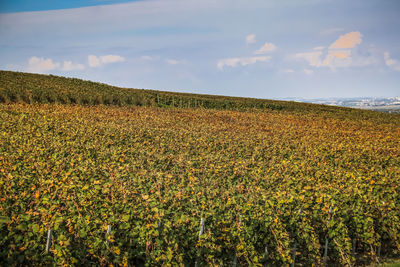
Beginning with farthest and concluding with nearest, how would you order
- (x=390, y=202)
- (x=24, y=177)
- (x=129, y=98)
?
(x=129, y=98) < (x=390, y=202) < (x=24, y=177)

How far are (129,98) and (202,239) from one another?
36.6 metres

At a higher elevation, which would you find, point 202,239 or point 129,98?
point 129,98

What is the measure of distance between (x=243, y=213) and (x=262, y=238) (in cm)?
73

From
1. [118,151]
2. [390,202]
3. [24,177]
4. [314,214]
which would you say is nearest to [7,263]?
[24,177]

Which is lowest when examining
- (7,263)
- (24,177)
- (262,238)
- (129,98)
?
(262,238)

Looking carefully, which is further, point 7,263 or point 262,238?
point 262,238

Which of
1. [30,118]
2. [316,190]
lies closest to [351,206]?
[316,190]

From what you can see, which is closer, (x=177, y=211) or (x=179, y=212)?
(x=179, y=212)

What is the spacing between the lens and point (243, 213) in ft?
23.2

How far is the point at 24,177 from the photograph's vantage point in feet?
24.8

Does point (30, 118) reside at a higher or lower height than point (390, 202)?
higher

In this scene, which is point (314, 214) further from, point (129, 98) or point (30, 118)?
point (129, 98)

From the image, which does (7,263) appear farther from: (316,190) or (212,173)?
(316,190)

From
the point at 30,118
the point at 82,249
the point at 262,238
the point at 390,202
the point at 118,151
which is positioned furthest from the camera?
the point at 30,118
